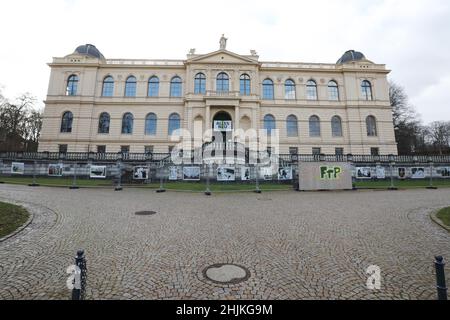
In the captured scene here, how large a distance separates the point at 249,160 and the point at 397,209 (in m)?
15.8

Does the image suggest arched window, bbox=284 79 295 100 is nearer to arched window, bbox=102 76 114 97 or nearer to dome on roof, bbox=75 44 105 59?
arched window, bbox=102 76 114 97

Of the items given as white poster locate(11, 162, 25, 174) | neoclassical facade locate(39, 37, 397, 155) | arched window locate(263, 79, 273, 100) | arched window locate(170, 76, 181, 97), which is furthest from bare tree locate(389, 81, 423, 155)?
white poster locate(11, 162, 25, 174)

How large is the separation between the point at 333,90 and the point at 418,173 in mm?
20671

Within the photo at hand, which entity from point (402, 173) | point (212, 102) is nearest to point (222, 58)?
point (212, 102)

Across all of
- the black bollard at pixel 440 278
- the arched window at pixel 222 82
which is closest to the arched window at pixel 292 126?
the arched window at pixel 222 82

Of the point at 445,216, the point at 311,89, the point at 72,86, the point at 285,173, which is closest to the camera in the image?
the point at 445,216

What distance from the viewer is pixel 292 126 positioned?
115 feet

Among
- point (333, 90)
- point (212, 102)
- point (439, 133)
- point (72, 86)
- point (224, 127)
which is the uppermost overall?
point (333, 90)

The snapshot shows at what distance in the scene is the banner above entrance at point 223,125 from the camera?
33000 millimetres

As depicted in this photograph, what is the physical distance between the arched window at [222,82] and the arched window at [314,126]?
588 inches

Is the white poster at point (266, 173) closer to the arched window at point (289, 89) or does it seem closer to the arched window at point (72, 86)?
the arched window at point (289, 89)

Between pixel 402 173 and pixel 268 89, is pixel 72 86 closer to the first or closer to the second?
pixel 268 89

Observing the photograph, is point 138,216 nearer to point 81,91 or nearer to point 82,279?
point 82,279

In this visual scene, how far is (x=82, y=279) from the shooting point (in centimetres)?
274
